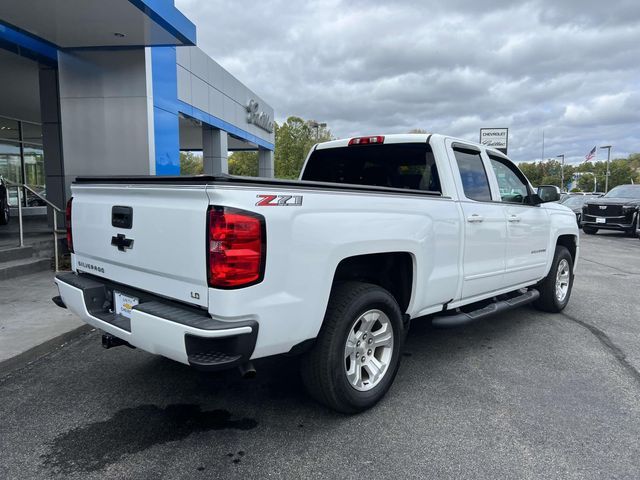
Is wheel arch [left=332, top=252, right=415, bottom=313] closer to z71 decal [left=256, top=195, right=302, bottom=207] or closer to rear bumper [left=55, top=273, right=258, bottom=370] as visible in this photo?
z71 decal [left=256, top=195, right=302, bottom=207]

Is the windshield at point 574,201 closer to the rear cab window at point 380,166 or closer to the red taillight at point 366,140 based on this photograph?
the rear cab window at point 380,166

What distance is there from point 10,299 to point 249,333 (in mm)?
5102

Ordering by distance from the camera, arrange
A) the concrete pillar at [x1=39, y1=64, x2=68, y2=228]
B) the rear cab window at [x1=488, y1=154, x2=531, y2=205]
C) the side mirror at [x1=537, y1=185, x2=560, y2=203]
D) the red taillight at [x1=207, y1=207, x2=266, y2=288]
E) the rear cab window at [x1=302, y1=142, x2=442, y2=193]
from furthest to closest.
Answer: the concrete pillar at [x1=39, y1=64, x2=68, y2=228] < the side mirror at [x1=537, y1=185, x2=560, y2=203] < the rear cab window at [x1=488, y1=154, x2=531, y2=205] < the rear cab window at [x1=302, y1=142, x2=442, y2=193] < the red taillight at [x1=207, y1=207, x2=266, y2=288]

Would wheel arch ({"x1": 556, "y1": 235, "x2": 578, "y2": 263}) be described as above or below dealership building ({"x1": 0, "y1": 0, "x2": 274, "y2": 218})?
below

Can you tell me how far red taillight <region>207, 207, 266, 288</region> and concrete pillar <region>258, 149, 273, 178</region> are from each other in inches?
1096

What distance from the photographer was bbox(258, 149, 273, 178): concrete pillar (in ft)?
98.4

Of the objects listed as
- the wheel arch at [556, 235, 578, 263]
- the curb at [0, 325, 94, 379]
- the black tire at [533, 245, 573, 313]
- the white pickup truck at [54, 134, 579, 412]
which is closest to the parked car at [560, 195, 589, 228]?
the wheel arch at [556, 235, 578, 263]

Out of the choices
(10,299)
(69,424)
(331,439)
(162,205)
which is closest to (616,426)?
(331,439)

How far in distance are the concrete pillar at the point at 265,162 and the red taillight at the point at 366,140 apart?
25581 millimetres

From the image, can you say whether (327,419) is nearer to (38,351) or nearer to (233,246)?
(233,246)

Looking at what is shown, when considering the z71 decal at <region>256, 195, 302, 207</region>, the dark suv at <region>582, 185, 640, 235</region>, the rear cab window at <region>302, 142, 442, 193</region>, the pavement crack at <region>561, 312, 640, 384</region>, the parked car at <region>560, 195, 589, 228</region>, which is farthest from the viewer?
the parked car at <region>560, 195, 589, 228</region>

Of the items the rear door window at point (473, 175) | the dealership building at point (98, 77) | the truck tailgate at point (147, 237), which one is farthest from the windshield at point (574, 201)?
the truck tailgate at point (147, 237)

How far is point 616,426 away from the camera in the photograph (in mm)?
3240

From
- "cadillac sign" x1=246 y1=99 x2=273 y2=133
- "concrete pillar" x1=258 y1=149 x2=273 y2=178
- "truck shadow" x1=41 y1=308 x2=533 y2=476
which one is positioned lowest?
"truck shadow" x1=41 y1=308 x2=533 y2=476
